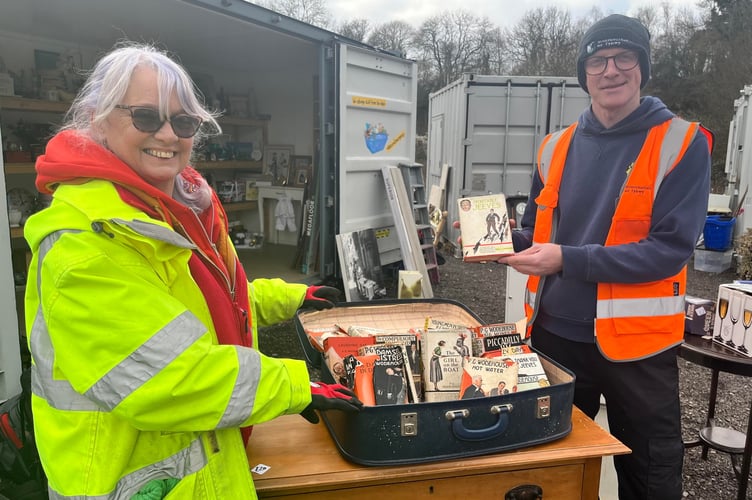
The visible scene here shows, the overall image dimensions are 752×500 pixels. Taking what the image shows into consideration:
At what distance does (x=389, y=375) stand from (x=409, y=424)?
0.62 feet

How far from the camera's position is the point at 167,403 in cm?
107

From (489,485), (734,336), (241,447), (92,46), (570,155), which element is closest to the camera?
Answer: (241,447)

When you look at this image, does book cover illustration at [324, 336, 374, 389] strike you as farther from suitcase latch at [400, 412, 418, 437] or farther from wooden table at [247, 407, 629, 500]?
suitcase latch at [400, 412, 418, 437]

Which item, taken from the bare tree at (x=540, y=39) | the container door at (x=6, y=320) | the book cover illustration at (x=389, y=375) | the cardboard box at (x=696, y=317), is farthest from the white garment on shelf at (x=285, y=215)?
the bare tree at (x=540, y=39)

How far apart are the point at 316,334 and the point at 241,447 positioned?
71 cm

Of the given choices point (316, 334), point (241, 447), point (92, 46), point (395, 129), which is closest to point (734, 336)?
point (316, 334)

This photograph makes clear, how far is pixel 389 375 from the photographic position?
1499mm

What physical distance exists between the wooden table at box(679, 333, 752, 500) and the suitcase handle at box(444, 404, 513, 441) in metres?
1.37

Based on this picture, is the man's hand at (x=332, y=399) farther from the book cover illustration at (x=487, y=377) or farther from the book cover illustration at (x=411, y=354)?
the book cover illustration at (x=487, y=377)

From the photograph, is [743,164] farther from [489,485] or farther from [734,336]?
[489,485]

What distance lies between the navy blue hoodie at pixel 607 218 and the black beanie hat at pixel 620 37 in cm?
16

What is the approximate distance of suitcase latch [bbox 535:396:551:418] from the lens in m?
1.42

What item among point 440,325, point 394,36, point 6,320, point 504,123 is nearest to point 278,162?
point 504,123

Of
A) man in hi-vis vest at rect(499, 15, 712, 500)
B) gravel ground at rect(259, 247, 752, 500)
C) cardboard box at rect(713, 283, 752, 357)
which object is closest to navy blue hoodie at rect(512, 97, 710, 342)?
man in hi-vis vest at rect(499, 15, 712, 500)
